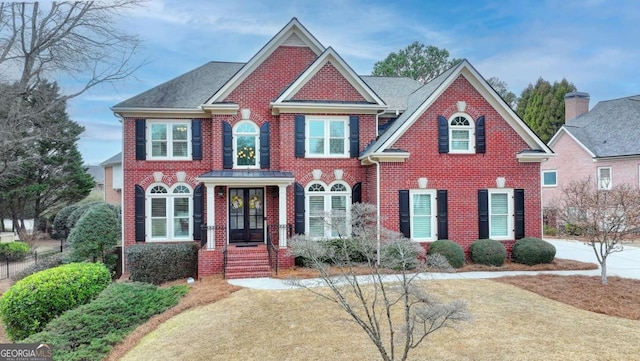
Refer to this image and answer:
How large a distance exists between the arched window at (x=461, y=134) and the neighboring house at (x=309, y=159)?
0.04 m

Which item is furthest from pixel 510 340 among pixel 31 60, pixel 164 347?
pixel 31 60

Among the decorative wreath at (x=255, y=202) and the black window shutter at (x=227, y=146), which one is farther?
the decorative wreath at (x=255, y=202)

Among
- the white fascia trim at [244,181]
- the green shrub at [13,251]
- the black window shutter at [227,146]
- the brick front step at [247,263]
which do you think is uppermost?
the black window shutter at [227,146]

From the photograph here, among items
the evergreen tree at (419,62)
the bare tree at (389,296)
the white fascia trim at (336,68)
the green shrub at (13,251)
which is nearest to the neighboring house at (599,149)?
the white fascia trim at (336,68)

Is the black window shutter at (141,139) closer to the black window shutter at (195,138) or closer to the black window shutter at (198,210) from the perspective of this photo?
the black window shutter at (195,138)

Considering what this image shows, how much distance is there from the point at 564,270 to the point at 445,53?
31.7 metres

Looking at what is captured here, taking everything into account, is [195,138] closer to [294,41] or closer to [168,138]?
[168,138]

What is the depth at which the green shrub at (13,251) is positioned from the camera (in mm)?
20125

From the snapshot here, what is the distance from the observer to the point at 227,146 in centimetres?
1401

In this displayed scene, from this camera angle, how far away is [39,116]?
62.1 ft

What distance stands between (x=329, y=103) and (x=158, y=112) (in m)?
6.63

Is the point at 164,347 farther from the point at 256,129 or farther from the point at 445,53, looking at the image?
the point at 445,53

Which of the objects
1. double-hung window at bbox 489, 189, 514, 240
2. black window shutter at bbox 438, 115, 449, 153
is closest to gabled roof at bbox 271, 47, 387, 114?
black window shutter at bbox 438, 115, 449, 153

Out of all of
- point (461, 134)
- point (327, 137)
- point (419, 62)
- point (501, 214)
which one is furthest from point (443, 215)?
point (419, 62)
